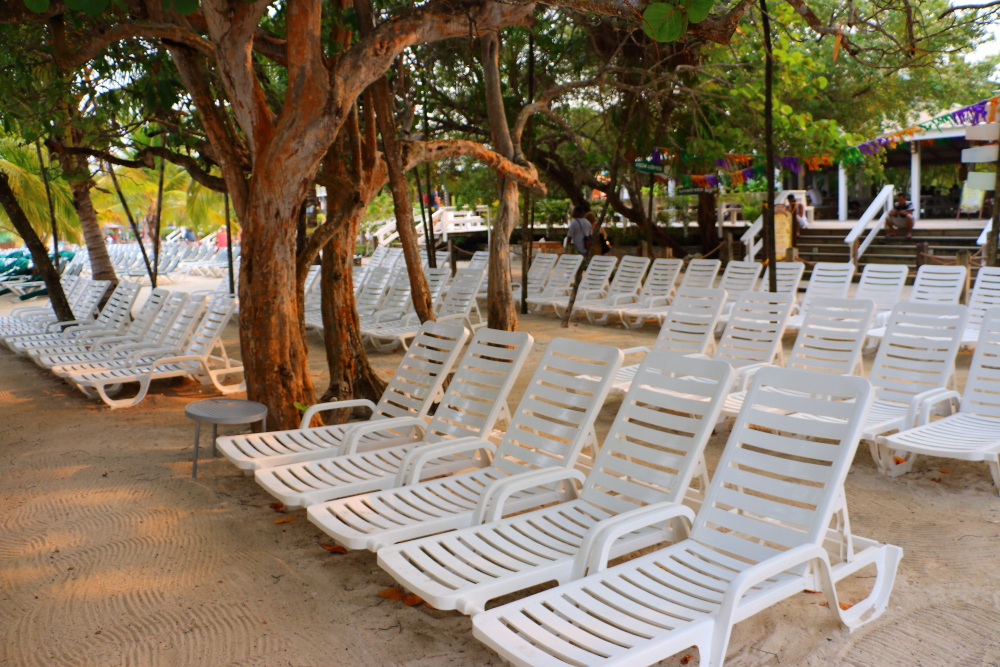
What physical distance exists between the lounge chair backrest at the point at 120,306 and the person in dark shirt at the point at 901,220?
1551 centimetres

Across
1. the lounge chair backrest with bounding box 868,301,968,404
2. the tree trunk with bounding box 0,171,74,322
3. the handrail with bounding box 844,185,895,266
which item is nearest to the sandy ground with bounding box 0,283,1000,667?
the lounge chair backrest with bounding box 868,301,968,404

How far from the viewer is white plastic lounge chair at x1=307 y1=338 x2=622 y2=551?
11.3 ft

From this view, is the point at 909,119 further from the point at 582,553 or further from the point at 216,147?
the point at 582,553

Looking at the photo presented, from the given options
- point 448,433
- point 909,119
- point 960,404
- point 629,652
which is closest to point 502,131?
point 448,433

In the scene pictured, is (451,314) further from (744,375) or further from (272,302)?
(744,375)

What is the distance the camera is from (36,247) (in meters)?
9.88

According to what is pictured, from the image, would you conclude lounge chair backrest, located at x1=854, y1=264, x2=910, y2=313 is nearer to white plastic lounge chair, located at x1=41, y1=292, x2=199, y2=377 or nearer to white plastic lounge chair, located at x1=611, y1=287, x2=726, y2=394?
white plastic lounge chair, located at x1=611, y1=287, x2=726, y2=394

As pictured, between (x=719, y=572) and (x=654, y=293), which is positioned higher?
(x=654, y=293)

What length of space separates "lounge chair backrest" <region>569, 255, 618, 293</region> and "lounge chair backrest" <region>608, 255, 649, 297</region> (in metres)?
0.17

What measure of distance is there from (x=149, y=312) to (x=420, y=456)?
602 centimetres

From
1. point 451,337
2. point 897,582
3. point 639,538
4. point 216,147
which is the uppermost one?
point 216,147

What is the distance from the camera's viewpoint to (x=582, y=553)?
293cm

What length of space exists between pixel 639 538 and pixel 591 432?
1029 mm

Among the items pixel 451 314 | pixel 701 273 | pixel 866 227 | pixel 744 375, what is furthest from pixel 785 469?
pixel 866 227
